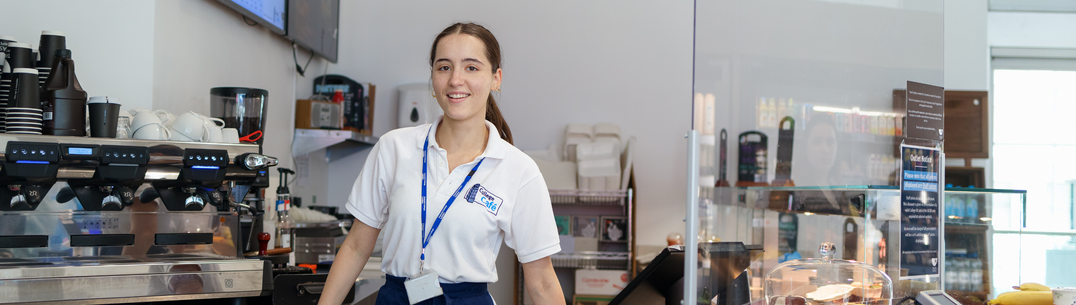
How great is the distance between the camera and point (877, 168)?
6.60ft

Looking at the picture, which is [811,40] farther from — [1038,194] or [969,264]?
[1038,194]

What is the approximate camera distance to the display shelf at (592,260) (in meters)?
4.18

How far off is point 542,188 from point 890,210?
1.02 meters

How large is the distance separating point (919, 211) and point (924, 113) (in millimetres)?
287

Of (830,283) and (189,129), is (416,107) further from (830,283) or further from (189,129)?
(830,283)

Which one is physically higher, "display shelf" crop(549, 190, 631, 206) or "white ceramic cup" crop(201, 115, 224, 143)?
"white ceramic cup" crop(201, 115, 224, 143)

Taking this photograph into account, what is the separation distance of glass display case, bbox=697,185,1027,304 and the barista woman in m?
0.46

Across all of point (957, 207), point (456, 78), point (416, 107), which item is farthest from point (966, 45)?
point (456, 78)

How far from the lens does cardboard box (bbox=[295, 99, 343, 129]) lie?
4125mm

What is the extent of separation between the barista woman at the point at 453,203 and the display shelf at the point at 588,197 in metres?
2.60

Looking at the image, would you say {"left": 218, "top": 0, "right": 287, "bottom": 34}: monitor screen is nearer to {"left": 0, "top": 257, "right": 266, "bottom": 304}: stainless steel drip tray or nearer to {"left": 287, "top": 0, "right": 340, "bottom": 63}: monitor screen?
{"left": 287, "top": 0, "right": 340, "bottom": 63}: monitor screen

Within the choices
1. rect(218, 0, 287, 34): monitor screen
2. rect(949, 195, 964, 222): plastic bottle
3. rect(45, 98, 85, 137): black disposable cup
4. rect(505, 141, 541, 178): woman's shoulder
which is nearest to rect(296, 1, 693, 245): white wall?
rect(218, 0, 287, 34): monitor screen

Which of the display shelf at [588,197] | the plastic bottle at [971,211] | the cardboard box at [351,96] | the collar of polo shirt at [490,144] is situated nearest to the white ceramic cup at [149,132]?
the collar of polo shirt at [490,144]

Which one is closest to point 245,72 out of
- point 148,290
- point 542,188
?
point 148,290
